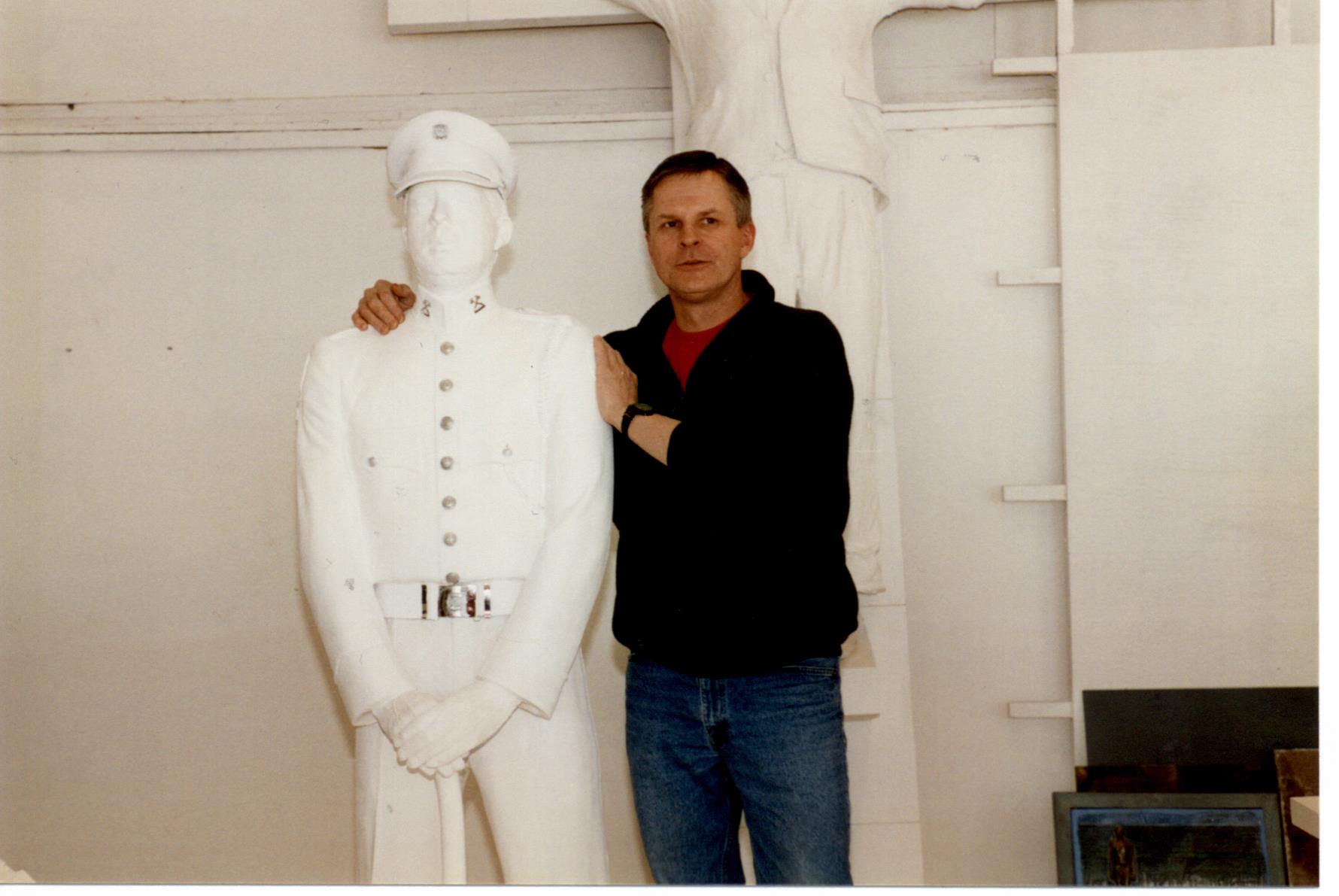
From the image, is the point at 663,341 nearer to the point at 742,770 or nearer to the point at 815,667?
the point at 815,667

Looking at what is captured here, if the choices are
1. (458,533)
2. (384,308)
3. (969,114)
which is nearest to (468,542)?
(458,533)

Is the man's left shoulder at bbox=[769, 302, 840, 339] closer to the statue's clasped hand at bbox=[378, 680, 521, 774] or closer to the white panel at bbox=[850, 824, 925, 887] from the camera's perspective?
the statue's clasped hand at bbox=[378, 680, 521, 774]

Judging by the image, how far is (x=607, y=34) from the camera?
282 cm

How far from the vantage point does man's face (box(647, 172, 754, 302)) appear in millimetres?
2008

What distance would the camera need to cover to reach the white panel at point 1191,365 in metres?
2.57

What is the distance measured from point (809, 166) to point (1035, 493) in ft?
2.71

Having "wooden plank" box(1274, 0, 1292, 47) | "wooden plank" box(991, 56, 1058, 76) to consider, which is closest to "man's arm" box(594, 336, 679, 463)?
"wooden plank" box(991, 56, 1058, 76)

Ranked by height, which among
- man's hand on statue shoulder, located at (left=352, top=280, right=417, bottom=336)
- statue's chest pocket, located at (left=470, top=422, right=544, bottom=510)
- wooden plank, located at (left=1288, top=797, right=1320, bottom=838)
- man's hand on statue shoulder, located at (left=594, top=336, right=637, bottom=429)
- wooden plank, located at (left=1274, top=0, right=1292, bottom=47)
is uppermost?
wooden plank, located at (left=1274, top=0, right=1292, bottom=47)

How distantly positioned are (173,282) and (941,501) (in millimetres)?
1734

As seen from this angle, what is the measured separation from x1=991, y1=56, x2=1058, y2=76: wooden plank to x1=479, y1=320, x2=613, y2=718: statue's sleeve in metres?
1.17

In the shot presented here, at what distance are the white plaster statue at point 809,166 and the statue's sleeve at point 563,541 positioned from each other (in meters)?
0.64

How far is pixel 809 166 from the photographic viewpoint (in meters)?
2.49

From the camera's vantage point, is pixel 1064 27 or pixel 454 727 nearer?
pixel 454 727

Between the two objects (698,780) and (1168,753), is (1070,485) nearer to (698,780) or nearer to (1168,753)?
(1168,753)
